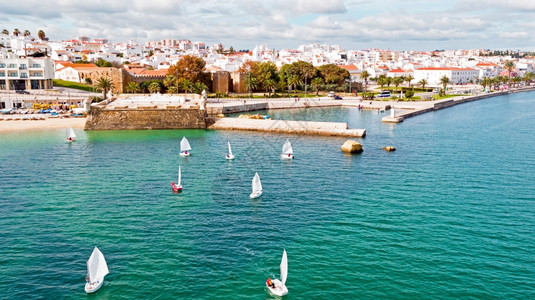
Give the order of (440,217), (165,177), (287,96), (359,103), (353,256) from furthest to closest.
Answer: (287,96) → (359,103) → (165,177) → (440,217) → (353,256)

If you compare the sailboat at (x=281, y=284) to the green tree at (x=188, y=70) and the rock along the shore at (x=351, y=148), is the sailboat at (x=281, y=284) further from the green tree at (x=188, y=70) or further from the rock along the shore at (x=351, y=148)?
the green tree at (x=188, y=70)

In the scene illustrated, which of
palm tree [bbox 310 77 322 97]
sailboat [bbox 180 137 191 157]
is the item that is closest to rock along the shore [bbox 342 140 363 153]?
sailboat [bbox 180 137 191 157]

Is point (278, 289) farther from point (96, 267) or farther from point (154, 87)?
point (154, 87)

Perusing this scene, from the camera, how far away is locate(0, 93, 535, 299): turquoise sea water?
71.9ft

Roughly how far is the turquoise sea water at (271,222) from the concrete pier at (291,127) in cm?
1089

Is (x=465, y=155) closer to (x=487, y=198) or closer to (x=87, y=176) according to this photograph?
(x=487, y=198)

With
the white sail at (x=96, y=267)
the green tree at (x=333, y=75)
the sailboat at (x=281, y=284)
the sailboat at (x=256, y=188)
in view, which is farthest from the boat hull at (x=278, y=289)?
the green tree at (x=333, y=75)

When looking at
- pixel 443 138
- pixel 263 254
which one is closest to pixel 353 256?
pixel 263 254

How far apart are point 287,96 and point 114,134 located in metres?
62.2

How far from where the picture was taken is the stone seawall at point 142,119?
69312 millimetres

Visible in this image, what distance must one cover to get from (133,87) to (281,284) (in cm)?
9085

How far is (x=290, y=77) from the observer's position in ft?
406

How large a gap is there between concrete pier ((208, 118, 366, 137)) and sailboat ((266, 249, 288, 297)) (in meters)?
43.3

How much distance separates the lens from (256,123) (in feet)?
226
